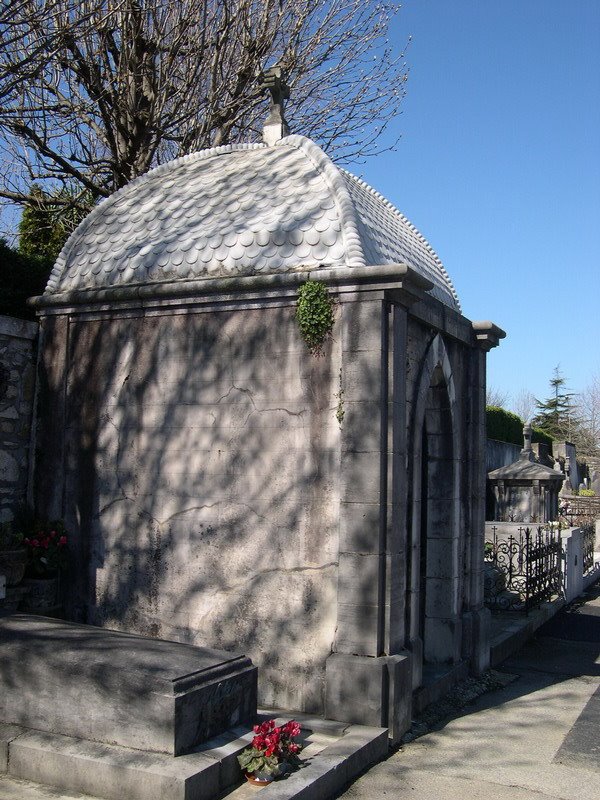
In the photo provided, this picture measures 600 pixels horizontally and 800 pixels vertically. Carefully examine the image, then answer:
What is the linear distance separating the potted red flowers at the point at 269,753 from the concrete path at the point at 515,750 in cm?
53

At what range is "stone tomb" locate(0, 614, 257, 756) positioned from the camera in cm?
484

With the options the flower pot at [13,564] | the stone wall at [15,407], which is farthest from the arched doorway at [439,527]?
the stone wall at [15,407]

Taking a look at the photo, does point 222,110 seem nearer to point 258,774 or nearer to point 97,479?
point 97,479

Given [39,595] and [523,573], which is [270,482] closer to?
[39,595]

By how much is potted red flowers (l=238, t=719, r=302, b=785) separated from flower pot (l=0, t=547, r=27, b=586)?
3015 millimetres

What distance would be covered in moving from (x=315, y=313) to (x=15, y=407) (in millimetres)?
3273

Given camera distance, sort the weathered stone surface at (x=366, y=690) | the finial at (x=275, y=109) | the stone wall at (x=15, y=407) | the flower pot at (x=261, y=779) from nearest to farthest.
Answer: the flower pot at (x=261, y=779), the weathered stone surface at (x=366, y=690), the stone wall at (x=15, y=407), the finial at (x=275, y=109)

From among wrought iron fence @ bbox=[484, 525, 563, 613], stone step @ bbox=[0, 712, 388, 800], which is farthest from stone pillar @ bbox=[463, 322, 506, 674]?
stone step @ bbox=[0, 712, 388, 800]

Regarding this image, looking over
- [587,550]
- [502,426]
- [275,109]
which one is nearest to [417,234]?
[275,109]

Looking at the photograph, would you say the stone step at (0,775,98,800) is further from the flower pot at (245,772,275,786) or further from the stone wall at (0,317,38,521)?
the stone wall at (0,317,38,521)

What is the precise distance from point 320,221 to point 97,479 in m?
3.15

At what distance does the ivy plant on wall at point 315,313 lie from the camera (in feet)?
21.9

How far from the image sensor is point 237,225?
7.43 metres

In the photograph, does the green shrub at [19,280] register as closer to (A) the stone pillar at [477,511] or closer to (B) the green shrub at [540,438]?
(A) the stone pillar at [477,511]
